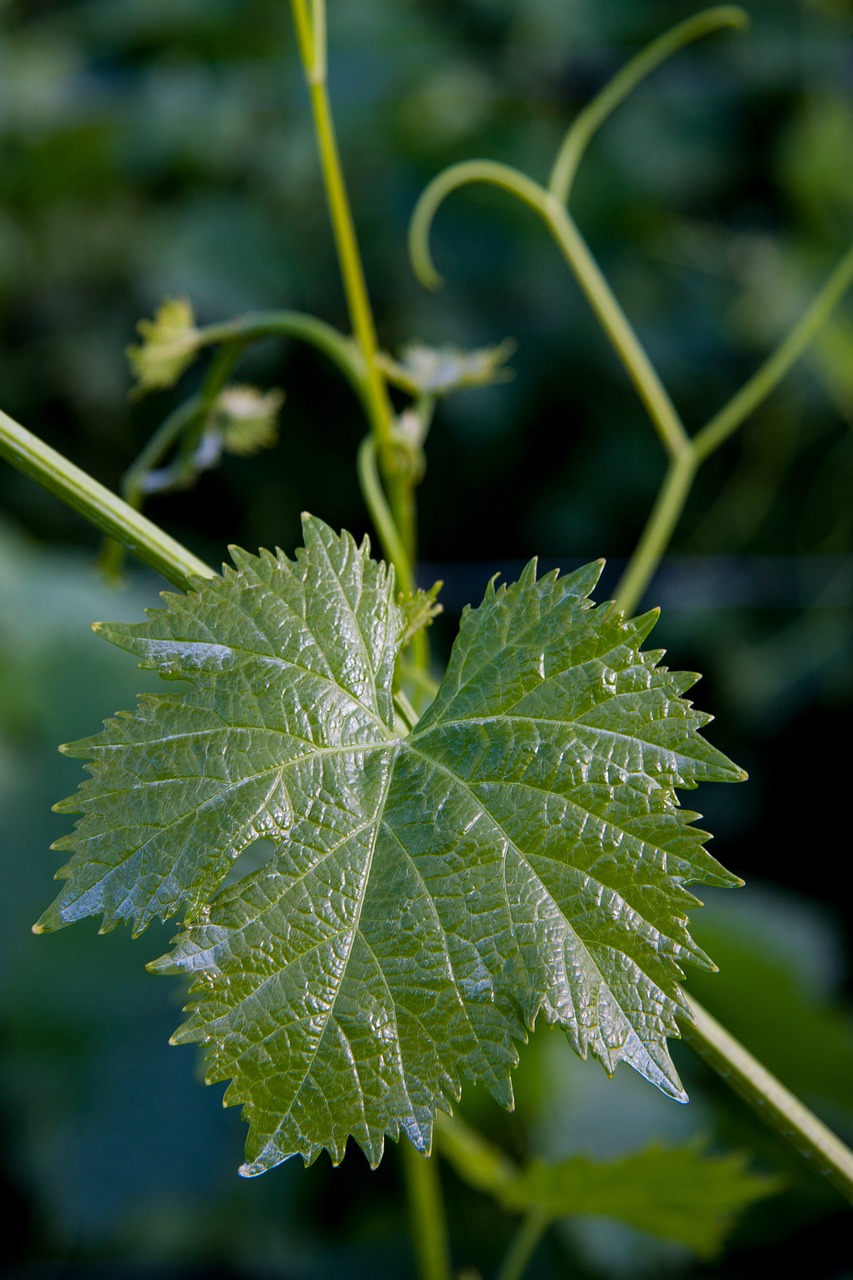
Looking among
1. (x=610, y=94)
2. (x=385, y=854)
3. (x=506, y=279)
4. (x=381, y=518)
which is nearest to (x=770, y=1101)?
(x=385, y=854)

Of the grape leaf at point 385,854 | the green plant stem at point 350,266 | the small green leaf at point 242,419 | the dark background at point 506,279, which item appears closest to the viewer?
the grape leaf at point 385,854

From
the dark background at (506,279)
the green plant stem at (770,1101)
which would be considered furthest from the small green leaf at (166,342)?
the dark background at (506,279)

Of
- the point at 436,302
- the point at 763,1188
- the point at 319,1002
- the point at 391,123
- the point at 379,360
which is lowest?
the point at 763,1188

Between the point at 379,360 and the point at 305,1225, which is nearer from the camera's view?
the point at 379,360

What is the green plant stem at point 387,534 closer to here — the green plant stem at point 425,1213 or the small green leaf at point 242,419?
the small green leaf at point 242,419

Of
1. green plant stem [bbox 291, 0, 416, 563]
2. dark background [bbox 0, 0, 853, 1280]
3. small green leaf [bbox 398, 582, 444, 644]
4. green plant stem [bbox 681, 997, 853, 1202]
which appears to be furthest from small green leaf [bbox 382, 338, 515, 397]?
dark background [bbox 0, 0, 853, 1280]

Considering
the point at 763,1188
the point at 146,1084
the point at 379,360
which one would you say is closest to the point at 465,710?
the point at 379,360

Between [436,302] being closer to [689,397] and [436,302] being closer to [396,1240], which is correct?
[689,397]
